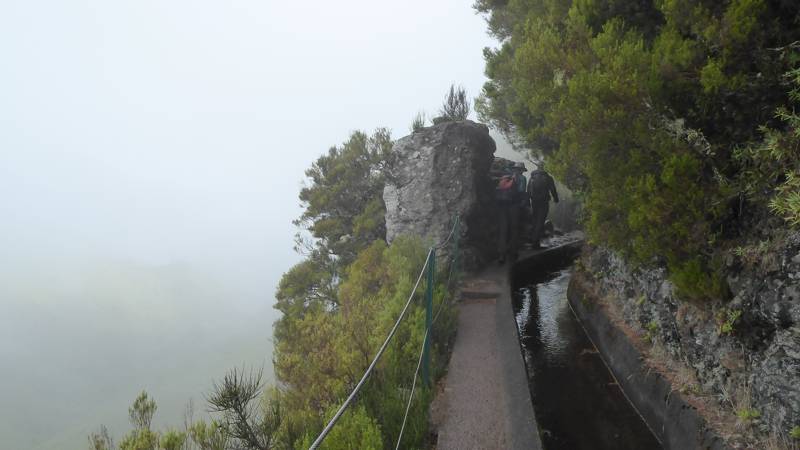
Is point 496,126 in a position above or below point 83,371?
above

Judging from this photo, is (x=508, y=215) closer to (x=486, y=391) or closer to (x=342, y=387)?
(x=486, y=391)

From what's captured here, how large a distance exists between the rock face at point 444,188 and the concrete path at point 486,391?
9.84ft

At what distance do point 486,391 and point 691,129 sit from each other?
11.1 ft

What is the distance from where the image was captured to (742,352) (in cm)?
301

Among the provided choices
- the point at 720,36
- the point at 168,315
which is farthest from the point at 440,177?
the point at 168,315

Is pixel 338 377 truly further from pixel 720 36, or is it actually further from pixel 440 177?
pixel 440 177

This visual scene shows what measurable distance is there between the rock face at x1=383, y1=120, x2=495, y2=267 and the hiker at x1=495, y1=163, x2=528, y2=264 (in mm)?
340

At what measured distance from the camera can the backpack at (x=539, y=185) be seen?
1023cm

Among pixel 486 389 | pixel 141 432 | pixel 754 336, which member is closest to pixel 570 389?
pixel 486 389

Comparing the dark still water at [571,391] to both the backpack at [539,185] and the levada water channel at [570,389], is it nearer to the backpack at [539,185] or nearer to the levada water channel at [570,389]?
the levada water channel at [570,389]

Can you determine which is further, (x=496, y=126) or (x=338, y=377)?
(x=496, y=126)

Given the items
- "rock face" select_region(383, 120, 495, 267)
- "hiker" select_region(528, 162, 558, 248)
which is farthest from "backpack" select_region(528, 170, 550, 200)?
"rock face" select_region(383, 120, 495, 267)

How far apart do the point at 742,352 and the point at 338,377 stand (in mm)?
3858

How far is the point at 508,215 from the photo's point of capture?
10.3 metres
